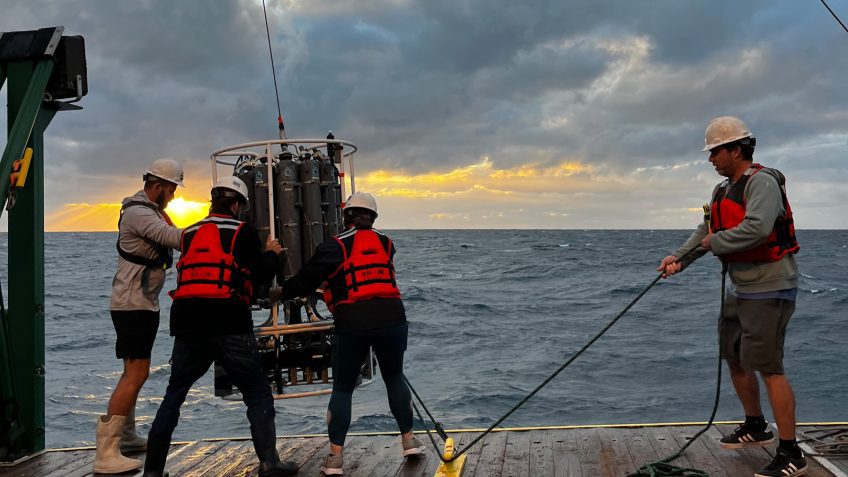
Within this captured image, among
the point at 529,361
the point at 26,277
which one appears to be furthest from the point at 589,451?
the point at 529,361

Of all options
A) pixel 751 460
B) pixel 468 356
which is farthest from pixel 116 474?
pixel 468 356

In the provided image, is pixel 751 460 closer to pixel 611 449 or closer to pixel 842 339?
pixel 611 449

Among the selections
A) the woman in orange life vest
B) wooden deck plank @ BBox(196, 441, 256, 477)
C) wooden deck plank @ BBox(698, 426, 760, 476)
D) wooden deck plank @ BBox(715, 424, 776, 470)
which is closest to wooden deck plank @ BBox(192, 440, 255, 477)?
wooden deck plank @ BBox(196, 441, 256, 477)

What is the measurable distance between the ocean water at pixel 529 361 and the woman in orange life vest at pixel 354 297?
23.4 ft

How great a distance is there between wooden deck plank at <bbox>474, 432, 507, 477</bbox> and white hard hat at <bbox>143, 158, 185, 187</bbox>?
3023mm

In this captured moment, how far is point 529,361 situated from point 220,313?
15.4m

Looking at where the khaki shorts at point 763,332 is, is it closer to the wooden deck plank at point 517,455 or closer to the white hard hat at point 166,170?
the wooden deck plank at point 517,455

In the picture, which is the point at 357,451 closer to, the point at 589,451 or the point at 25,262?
the point at 589,451

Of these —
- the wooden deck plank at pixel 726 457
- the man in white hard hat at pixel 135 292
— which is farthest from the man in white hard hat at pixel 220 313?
the wooden deck plank at pixel 726 457

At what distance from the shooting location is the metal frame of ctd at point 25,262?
6.12 metres

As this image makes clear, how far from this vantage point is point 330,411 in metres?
5.50

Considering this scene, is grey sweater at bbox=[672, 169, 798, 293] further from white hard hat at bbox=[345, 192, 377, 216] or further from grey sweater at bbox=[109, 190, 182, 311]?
grey sweater at bbox=[109, 190, 182, 311]

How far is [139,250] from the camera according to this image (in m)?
5.61

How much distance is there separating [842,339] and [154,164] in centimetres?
2207
